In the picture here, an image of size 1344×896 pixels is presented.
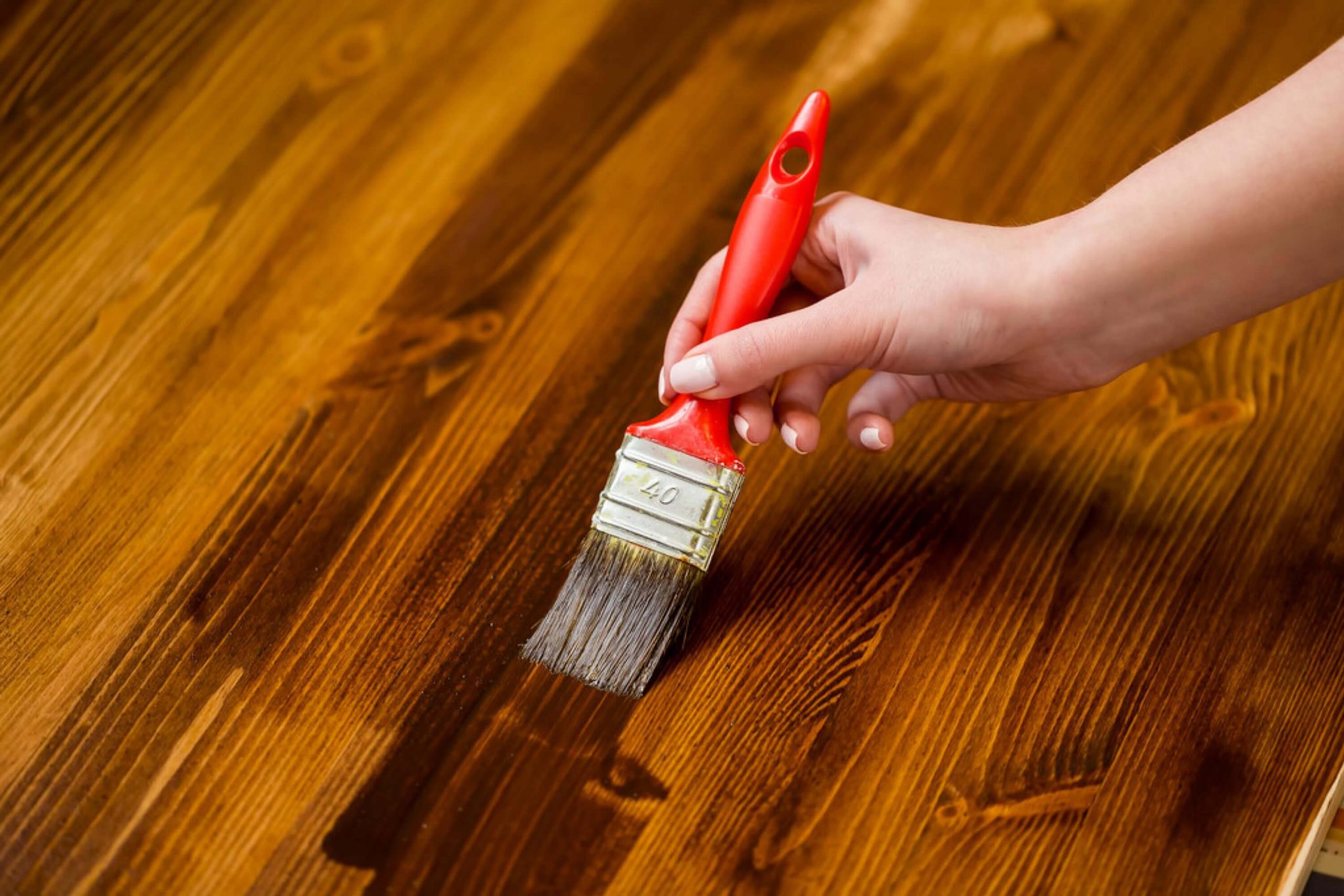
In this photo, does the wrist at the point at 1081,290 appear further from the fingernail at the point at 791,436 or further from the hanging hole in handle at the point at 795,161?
the hanging hole in handle at the point at 795,161

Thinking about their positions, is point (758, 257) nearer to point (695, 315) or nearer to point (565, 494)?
point (695, 315)

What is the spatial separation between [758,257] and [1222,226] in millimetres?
324

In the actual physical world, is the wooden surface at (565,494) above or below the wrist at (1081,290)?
below

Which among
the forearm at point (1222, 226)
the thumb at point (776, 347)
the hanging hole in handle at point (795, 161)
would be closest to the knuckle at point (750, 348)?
the thumb at point (776, 347)

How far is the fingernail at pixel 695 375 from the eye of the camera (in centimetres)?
81

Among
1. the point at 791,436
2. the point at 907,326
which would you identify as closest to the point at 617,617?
the point at 791,436

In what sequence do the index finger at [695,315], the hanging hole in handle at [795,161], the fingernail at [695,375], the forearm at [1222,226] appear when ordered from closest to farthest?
1. the forearm at [1222,226]
2. the fingernail at [695,375]
3. the index finger at [695,315]
4. the hanging hole in handle at [795,161]

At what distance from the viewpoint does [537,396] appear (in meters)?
0.98

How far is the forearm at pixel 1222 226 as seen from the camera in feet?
2.33

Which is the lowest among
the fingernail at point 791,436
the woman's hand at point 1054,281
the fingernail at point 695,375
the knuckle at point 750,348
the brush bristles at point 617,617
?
the brush bristles at point 617,617

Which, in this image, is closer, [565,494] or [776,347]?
[776,347]

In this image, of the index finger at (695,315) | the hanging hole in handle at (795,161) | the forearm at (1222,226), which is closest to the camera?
the forearm at (1222,226)

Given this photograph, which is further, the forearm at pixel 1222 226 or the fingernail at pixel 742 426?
the fingernail at pixel 742 426

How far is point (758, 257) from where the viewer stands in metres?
0.84
